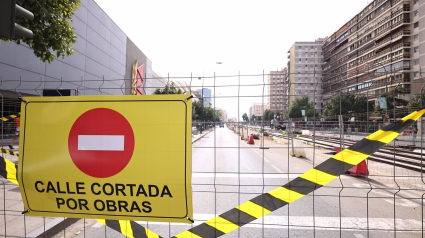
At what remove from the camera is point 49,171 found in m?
2.01

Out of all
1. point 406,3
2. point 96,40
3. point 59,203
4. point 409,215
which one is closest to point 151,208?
point 59,203

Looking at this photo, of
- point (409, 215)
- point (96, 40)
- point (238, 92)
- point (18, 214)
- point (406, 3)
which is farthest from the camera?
point (406, 3)

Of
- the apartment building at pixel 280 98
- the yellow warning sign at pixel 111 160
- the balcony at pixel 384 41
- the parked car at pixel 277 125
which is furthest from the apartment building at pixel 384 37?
the yellow warning sign at pixel 111 160

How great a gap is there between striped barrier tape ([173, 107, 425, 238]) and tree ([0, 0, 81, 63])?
4.75m

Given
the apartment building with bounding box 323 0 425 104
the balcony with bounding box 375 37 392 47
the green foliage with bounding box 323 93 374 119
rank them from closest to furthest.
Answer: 1. the green foliage with bounding box 323 93 374 119
2. the apartment building with bounding box 323 0 425 104
3. the balcony with bounding box 375 37 392 47

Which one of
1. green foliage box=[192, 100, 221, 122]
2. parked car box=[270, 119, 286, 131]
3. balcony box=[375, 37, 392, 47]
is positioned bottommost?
parked car box=[270, 119, 286, 131]

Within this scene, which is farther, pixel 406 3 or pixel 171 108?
pixel 406 3

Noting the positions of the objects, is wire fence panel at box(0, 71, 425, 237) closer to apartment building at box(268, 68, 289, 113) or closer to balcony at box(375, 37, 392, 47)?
apartment building at box(268, 68, 289, 113)

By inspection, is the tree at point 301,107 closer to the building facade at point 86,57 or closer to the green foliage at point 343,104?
the green foliage at point 343,104

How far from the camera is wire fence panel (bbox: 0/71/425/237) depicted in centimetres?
190

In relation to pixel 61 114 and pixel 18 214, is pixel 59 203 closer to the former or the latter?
pixel 61 114

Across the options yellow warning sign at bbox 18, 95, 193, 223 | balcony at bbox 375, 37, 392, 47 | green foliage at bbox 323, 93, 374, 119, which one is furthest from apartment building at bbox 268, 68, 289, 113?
balcony at bbox 375, 37, 392, 47

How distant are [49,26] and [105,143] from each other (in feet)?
13.5

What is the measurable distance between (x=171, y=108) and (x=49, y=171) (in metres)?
1.22
